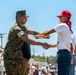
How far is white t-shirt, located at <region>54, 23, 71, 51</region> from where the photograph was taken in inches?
233

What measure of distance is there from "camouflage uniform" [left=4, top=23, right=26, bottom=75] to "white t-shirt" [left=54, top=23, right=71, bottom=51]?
0.96 meters

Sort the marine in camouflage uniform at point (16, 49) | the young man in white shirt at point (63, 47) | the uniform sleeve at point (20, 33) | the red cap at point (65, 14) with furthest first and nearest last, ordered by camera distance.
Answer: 1. the marine in camouflage uniform at point (16, 49)
2. the uniform sleeve at point (20, 33)
3. the red cap at point (65, 14)
4. the young man in white shirt at point (63, 47)

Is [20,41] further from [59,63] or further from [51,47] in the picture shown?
[59,63]

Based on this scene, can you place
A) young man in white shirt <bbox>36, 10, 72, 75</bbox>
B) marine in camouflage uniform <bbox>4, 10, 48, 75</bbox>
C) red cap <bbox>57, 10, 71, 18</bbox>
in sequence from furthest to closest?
1. marine in camouflage uniform <bbox>4, 10, 48, 75</bbox>
2. red cap <bbox>57, 10, 71, 18</bbox>
3. young man in white shirt <bbox>36, 10, 72, 75</bbox>

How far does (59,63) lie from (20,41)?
3.60 feet

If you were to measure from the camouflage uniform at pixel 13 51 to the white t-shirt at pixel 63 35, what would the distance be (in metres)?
0.96

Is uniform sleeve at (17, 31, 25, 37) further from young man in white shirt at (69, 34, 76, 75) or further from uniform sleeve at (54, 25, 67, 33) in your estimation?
young man in white shirt at (69, 34, 76, 75)

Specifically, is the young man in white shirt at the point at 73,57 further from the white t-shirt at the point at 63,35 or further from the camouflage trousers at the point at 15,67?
the camouflage trousers at the point at 15,67

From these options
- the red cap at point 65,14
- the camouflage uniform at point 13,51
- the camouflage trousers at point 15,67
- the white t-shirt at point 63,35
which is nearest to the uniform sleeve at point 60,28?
the white t-shirt at point 63,35

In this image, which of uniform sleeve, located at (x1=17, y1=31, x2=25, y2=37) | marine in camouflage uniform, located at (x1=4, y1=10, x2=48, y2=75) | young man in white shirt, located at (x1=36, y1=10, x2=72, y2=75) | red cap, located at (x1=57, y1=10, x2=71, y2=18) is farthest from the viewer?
marine in camouflage uniform, located at (x1=4, y1=10, x2=48, y2=75)

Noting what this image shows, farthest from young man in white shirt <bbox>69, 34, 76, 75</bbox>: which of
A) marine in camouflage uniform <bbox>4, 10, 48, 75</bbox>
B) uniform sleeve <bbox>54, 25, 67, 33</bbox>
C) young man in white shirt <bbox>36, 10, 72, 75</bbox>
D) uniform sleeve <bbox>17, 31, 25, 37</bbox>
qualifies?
uniform sleeve <bbox>17, 31, 25, 37</bbox>

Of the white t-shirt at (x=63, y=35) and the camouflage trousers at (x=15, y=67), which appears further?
the camouflage trousers at (x=15, y=67)

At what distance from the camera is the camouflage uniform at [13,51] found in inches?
262

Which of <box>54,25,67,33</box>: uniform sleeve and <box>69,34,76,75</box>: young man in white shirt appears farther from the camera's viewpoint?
<box>69,34,76,75</box>: young man in white shirt
